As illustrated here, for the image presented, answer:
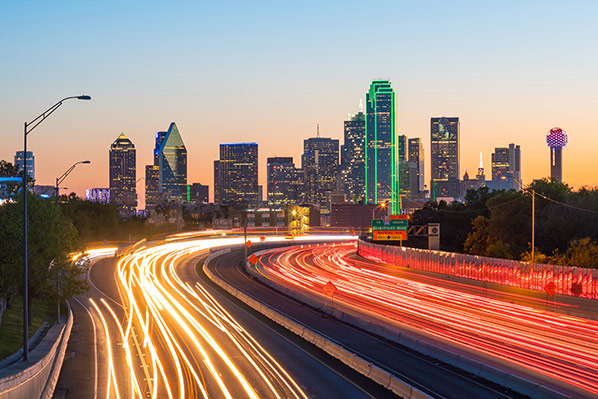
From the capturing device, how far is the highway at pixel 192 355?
25344 millimetres

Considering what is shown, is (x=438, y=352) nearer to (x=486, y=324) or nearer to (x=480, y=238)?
(x=486, y=324)

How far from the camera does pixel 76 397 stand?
24922 millimetres

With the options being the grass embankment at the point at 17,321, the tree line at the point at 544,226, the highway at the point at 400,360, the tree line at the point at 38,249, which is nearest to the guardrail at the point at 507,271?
the tree line at the point at 544,226

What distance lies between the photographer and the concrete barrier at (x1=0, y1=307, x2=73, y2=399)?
19.4 meters

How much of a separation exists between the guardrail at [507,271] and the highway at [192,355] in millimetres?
19249

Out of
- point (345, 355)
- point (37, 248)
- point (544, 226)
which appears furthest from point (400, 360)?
point (544, 226)

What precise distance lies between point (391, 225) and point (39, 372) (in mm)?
59690

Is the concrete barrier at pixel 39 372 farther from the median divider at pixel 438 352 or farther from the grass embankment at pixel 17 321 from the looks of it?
the median divider at pixel 438 352

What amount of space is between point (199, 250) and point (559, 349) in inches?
3154

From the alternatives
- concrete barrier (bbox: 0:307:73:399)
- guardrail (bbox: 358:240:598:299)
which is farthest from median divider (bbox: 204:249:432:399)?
guardrail (bbox: 358:240:598:299)

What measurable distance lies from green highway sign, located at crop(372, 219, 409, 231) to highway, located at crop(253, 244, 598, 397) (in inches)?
554

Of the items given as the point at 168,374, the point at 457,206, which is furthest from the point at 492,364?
the point at 457,206

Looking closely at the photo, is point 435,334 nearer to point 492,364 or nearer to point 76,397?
point 492,364

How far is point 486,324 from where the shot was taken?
3684 centimetres
